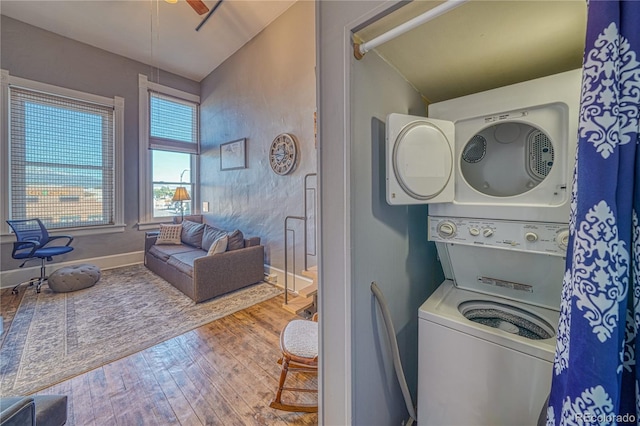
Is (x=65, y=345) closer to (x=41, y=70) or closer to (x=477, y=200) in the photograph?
(x=477, y=200)

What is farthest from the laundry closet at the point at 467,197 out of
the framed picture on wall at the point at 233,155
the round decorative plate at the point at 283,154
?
the framed picture on wall at the point at 233,155

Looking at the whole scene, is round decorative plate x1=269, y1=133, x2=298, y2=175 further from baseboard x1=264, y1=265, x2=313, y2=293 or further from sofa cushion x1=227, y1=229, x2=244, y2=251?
baseboard x1=264, y1=265, x2=313, y2=293

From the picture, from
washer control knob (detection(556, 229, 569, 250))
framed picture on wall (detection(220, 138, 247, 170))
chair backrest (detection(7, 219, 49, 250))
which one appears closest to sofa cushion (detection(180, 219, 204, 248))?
framed picture on wall (detection(220, 138, 247, 170))

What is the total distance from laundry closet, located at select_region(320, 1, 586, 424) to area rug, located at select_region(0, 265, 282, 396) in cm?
218

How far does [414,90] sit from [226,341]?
2.43 metres

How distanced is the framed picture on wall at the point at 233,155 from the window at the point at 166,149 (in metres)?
1.12

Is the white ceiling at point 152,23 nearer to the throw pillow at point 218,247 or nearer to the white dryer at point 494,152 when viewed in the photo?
the throw pillow at point 218,247

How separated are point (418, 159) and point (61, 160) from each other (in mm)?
5330

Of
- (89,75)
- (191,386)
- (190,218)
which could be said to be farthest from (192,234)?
(89,75)

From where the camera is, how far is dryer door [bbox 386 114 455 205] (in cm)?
98

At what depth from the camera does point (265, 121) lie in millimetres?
3703

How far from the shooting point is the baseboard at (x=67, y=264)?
3449 millimetres

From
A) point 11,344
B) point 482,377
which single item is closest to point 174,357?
point 11,344

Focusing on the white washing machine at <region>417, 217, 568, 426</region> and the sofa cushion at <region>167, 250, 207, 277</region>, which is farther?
the sofa cushion at <region>167, 250, 207, 277</region>
